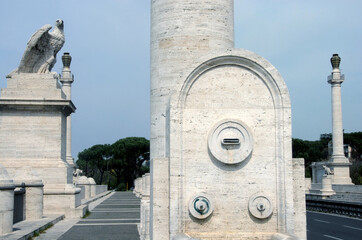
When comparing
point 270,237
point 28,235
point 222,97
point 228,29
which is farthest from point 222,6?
point 28,235

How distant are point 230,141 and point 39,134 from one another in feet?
43.4

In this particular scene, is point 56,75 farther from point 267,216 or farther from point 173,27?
point 267,216

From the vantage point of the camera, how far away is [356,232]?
64.1ft

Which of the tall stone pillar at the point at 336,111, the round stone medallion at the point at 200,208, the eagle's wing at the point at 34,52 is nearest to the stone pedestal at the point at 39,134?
the eagle's wing at the point at 34,52

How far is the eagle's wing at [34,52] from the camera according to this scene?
21906 millimetres

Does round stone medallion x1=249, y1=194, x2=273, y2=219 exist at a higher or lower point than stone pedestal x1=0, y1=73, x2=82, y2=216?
lower

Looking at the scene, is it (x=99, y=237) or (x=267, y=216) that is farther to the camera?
(x=99, y=237)

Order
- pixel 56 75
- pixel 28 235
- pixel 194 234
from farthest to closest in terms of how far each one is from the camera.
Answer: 1. pixel 56 75
2. pixel 28 235
3. pixel 194 234

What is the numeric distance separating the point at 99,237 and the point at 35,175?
5.09 meters

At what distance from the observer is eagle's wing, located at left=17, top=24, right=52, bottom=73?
21.9 meters

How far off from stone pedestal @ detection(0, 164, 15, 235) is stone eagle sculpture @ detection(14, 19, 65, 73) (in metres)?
9.31

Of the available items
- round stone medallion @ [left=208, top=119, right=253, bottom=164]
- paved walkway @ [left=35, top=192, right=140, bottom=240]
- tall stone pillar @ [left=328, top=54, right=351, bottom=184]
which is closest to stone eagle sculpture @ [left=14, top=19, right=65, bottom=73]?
paved walkway @ [left=35, top=192, right=140, bottom=240]

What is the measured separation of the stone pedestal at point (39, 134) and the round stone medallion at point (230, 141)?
39.5ft

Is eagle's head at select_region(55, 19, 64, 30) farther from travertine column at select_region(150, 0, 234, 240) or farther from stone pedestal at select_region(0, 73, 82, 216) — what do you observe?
travertine column at select_region(150, 0, 234, 240)
